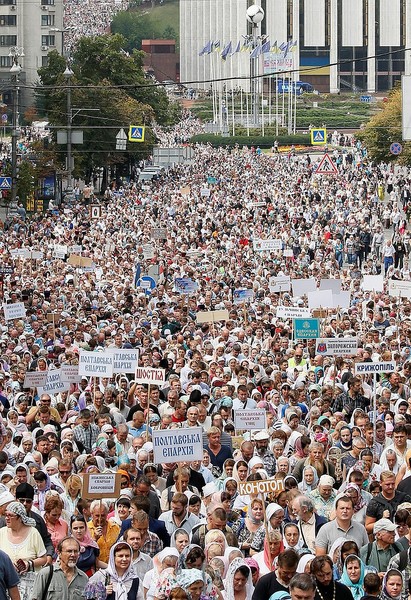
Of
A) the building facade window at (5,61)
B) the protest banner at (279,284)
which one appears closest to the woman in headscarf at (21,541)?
the protest banner at (279,284)

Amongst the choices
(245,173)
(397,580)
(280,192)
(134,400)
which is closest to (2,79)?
(245,173)

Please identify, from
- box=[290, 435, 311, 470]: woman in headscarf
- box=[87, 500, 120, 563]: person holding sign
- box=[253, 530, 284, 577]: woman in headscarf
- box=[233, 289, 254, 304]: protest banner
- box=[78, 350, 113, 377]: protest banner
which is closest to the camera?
box=[253, 530, 284, 577]: woman in headscarf

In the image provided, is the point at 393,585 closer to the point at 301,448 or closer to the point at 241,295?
the point at 301,448

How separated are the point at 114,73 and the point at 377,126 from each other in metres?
16.0

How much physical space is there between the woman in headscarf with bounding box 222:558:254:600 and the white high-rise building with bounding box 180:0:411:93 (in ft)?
459

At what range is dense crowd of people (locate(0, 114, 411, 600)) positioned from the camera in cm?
1188

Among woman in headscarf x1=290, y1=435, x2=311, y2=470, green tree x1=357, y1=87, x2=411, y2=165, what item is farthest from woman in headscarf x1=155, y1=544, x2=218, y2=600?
green tree x1=357, y1=87, x2=411, y2=165

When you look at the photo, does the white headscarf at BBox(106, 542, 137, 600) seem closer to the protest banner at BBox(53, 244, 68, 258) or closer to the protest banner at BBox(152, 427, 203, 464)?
the protest banner at BBox(152, 427, 203, 464)

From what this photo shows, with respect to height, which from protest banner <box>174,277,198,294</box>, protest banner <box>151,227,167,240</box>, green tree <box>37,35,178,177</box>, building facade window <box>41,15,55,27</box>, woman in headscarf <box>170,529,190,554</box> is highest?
building facade window <box>41,15,55,27</box>

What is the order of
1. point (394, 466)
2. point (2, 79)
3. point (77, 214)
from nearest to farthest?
point (394, 466) < point (77, 214) < point (2, 79)

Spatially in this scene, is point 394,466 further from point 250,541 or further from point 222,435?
point 250,541

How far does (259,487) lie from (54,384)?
7041 millimetres

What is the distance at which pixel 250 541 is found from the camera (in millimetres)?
13461

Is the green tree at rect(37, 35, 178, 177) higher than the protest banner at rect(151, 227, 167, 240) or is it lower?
higher
